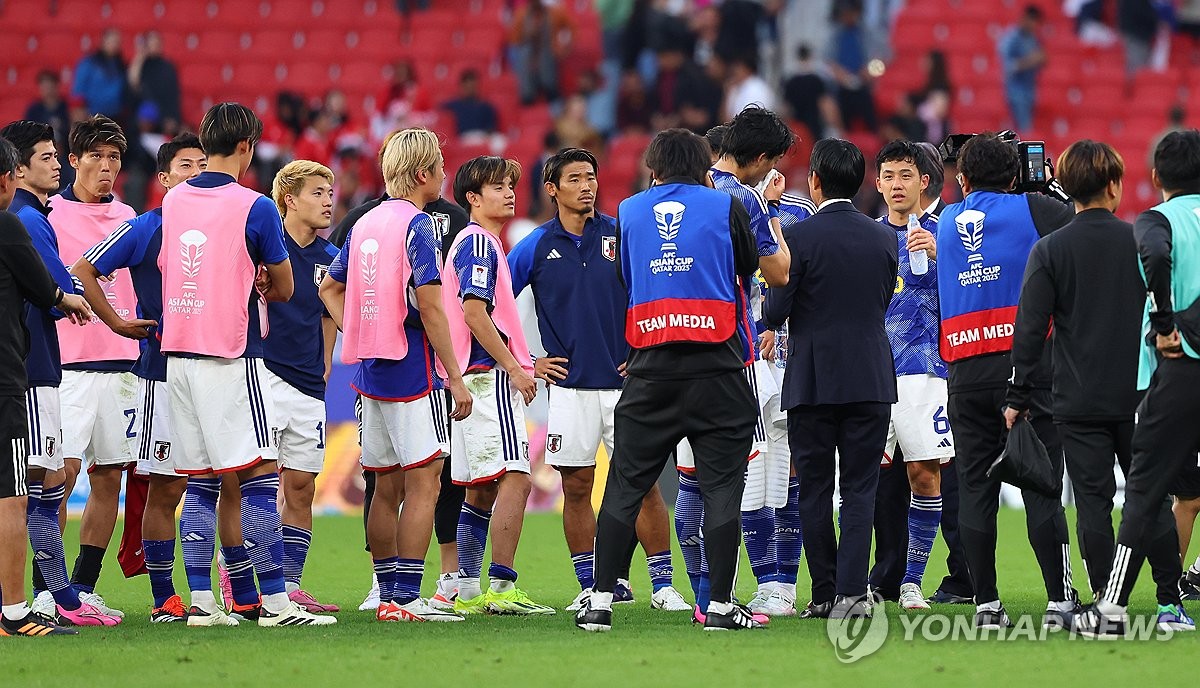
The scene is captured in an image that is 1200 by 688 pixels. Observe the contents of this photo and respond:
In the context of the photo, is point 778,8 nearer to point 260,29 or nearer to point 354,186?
point 354,186

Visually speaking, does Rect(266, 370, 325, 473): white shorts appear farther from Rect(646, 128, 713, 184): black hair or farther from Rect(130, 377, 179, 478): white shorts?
Rect(646, 128, 713, 184): black hair

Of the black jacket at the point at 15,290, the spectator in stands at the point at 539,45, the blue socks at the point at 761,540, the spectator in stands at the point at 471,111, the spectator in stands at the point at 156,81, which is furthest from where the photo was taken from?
the spectator in stands at the point at 539,45

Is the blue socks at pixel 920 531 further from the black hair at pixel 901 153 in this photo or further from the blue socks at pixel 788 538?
the black hair at pixel 901 153

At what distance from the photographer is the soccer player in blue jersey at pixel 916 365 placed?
8211mm

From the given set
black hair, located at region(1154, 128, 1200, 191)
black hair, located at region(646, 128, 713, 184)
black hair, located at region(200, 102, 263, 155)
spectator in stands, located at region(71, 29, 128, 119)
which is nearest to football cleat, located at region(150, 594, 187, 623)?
black hair, located at region(200, 102, 263, 155)

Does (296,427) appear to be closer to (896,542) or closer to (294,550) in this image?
(294,550)

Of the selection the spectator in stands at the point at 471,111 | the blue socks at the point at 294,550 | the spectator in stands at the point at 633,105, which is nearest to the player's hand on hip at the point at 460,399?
the blue socks at the point at 294,550

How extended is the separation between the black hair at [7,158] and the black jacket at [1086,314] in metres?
4.35

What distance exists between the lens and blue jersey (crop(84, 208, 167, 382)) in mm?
7312

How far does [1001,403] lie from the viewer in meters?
6.84

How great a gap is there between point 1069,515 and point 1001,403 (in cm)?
622

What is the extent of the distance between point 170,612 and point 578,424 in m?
2.18

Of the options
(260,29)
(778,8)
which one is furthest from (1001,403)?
(260,29)

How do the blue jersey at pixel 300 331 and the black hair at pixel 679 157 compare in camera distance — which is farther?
the blue jersey at pixel 300 331
